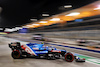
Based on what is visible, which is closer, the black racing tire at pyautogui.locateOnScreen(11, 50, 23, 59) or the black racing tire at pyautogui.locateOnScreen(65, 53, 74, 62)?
the black racing tire at pyautogui.locateOnScreen(65, 53, 74, 62)

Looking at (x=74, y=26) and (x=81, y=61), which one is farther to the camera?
(x=74, y=26)

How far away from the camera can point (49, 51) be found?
397 centimetres

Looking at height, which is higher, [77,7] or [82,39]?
[77,7]

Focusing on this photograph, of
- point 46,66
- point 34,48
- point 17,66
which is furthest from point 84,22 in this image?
point 17,66

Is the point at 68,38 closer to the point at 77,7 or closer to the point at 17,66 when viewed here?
the point at 77,7

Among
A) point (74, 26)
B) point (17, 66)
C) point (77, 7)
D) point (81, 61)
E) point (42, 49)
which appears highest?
point (77, 7)

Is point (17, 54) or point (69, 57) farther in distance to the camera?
point (17, 54)

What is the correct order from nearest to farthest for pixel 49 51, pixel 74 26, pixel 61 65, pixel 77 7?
pixel 61 65
pixel 49 51
pixel 77 7
pixel 74 26

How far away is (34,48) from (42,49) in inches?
13.7

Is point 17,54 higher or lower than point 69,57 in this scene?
higher

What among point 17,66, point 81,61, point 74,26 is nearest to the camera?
point 17,66

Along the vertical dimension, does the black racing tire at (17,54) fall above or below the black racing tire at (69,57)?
above

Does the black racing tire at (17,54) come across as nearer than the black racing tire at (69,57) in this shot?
No

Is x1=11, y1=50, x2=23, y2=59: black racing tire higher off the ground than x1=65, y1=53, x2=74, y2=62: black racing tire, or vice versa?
x1=11, y1=50, x2=23, y2=59: black racing tire
